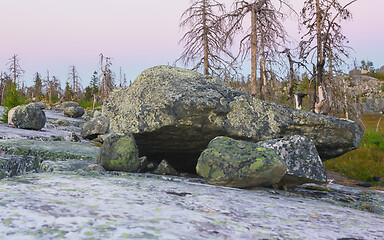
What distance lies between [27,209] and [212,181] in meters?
2.80

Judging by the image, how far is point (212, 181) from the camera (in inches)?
179

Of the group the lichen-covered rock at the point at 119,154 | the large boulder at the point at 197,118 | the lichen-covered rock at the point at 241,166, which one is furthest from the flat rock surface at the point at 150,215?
the large boulder at the point at 197,118

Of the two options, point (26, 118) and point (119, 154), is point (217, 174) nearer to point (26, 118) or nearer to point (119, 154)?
point (119, 154)

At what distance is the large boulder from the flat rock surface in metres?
2.22

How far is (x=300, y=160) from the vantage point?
4926mm

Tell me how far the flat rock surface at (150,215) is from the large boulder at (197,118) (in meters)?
2.22

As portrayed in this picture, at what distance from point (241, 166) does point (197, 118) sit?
1.63 m

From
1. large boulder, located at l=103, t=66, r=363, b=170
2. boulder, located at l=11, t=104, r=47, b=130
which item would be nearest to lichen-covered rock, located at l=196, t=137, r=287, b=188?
large boulder, located at l=103, t=66, r=363, b=170

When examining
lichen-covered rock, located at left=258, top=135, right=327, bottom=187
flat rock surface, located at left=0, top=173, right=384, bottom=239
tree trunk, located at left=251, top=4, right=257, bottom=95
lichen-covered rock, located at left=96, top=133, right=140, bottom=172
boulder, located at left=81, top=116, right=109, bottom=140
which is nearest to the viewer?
flat rock surface, located at left=0, top=173, right=384, bottom=239

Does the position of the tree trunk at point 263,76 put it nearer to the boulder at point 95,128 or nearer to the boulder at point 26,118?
the boulder at point 95,128

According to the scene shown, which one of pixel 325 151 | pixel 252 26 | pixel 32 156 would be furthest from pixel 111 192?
pixel 252 26

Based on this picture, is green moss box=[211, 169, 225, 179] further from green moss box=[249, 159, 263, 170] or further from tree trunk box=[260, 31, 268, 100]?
tree trunk box=[260, 31, 268, 100]

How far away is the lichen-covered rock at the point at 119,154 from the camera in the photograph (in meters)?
5.46

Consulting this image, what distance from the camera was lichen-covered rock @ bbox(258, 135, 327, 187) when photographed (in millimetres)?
4828
